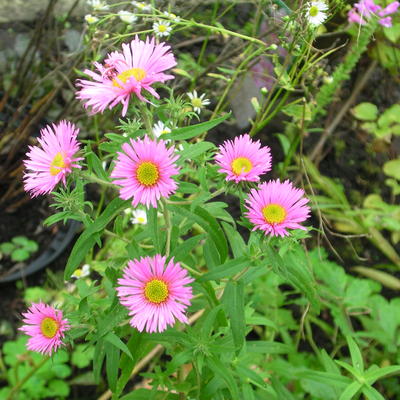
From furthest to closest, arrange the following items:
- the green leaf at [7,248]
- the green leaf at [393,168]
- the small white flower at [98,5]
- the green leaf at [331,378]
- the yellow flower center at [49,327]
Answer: the green leaf at [393,168]
the green leaf at [7,248]
the small white flower at [98,5]
the green leaf at [331,378]
the yellow flower center at [49,327]

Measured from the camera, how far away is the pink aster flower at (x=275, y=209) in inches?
26.0

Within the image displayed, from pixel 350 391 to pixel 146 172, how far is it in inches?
22.1

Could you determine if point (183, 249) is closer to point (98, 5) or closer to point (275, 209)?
point (275, 209)

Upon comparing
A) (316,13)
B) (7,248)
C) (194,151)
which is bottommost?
(194,151)

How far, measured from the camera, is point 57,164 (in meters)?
0.67

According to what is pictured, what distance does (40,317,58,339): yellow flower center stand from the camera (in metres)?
0.72

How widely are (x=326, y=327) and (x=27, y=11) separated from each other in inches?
64.5

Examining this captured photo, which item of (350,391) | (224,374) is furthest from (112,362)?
(350,391)

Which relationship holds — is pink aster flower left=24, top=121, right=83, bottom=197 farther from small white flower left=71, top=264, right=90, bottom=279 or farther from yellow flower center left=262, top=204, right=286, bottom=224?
small white flower left=71, top=264, right=90, bottom=279

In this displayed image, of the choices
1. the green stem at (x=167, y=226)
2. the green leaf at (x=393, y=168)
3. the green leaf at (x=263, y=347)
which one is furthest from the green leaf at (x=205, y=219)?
the green leaf at (x=393, y=168)

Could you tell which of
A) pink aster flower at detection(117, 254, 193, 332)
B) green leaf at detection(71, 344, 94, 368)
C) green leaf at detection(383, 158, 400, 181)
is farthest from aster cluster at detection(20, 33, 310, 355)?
green leaf at detection(383, 158, 400, 181)

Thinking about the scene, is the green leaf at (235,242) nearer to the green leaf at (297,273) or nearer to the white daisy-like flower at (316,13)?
the green leaf at (297,273)

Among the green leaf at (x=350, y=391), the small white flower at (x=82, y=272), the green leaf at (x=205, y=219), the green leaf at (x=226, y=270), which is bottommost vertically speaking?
the green leaf at (x=350, y=391)

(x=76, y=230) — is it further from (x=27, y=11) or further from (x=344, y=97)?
(x=344, y=97)
